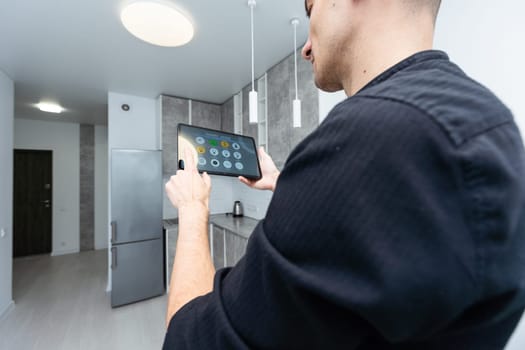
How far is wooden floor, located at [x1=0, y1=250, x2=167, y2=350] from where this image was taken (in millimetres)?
1973

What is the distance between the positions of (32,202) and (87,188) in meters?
0.86

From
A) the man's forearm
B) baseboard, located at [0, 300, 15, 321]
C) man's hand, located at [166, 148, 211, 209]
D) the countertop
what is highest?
man's hand, located at [166, 148, 211, 209]

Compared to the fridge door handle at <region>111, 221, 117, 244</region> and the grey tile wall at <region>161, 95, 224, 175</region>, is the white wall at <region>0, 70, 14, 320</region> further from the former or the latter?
the grey tile wall at <region>161, 95, 224, 175</region>

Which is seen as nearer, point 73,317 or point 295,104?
point 295,104

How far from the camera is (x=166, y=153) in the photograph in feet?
9.68

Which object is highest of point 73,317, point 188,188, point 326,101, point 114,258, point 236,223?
point 326,101

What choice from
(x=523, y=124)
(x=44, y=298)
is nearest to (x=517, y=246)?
(x=523, y=124)

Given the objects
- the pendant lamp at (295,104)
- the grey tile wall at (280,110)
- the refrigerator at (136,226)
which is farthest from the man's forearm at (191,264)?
the refrigerator at (136,226)

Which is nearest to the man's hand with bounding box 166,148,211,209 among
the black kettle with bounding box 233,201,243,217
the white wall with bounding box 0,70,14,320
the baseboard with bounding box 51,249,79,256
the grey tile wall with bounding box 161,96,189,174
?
the grey tile wall with bounding box 161,96,189,174

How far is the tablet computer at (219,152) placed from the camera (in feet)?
2.67

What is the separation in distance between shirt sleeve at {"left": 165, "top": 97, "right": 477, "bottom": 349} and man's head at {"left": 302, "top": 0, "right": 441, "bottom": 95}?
0.16 meters

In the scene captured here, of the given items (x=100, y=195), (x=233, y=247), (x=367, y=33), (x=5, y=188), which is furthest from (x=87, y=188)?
(x=367, y=33)

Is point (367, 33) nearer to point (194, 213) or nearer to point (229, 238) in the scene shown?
point (194, 213)

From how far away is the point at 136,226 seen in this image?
2.56 meters
